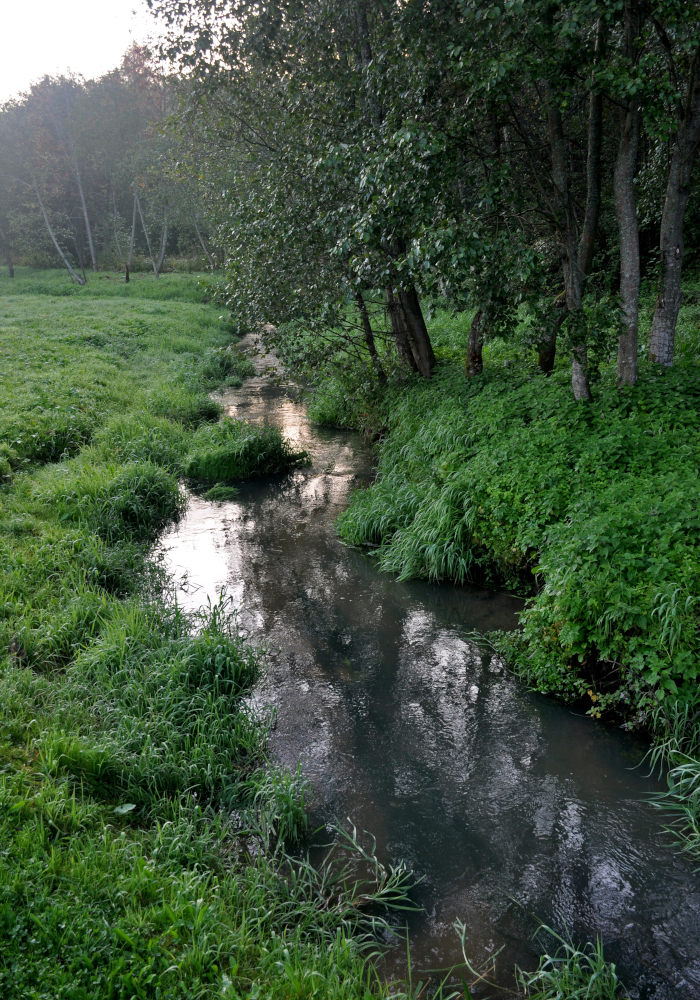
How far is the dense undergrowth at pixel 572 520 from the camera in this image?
15.4ft

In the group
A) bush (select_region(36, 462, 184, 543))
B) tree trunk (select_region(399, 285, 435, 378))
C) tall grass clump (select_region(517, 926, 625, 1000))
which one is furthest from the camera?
tree trunk (select_region(399, 285, 435, 378))

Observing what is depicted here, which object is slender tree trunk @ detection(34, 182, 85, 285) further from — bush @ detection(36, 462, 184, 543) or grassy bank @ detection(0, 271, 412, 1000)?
grassy bank @ detection(0, 271, 412, 1000)

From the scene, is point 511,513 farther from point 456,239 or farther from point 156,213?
point 156,213

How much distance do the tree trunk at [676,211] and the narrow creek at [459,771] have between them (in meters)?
4.63

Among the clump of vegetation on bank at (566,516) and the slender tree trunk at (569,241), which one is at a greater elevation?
the slender tree trunk at (569,241)

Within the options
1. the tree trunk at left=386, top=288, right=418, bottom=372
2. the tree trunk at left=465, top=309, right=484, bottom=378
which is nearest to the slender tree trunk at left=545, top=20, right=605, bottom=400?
the tree trunk at left=465, top=309, right=484, bottom=378

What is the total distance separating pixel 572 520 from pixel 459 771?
8.44ft

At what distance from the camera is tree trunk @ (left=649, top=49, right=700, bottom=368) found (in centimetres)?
761

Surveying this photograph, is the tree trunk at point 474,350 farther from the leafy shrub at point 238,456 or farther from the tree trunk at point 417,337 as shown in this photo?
the leafy shrub at point 238,456

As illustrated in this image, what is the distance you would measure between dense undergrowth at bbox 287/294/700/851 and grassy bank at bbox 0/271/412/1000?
2.30 m

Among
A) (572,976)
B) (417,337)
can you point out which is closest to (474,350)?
(417,337)

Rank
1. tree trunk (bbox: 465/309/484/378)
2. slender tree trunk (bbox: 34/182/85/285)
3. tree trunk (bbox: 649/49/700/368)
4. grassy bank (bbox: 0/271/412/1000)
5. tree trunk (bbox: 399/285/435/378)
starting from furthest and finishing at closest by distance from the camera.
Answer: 1. slender tree trunk (bbox: 34/182/85/285)
2. tree trunk (bbox: 399/285/435/378)
3. tree trunk (bbox: 465/309/484/378)
4. tree trunk (bbox: 649/49/700/368)
5. grassy bank (bbox: 0/271/412/1000)

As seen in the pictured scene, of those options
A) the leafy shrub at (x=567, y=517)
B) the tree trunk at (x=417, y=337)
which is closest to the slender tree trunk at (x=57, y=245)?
the tree trunk at (x=417, y=337)

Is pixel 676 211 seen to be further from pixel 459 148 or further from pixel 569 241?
pixel 459 148
